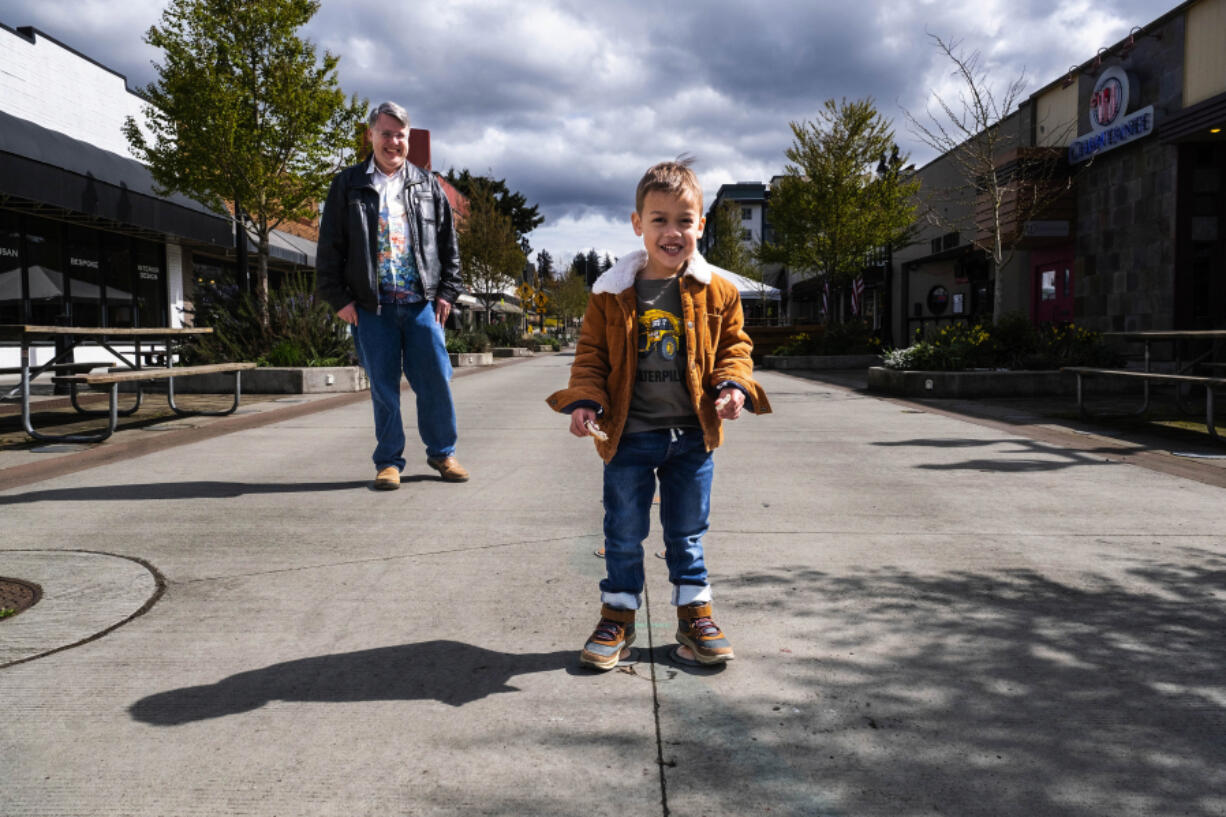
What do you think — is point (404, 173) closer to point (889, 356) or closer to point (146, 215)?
point (889, 356)

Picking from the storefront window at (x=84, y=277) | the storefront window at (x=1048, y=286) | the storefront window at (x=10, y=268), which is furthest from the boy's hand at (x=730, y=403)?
the storefront window at (x=1048, y=286)

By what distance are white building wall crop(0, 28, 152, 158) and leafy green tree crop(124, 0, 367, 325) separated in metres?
2.77

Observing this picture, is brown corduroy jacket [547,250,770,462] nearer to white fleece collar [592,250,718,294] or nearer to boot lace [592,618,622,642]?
white fleece collar [592,250,718,294]

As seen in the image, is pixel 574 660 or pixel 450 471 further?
pixel 450 471

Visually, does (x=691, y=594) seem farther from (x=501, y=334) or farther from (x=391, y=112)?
(x=501, y=334)

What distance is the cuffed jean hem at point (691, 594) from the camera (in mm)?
2664

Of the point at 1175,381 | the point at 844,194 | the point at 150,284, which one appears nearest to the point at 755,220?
the point at 844,194

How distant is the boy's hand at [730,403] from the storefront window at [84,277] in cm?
1838

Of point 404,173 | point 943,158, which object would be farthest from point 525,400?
point 943,158

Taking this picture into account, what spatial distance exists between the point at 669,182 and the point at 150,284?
21361 mm

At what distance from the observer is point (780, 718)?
7.41 ft

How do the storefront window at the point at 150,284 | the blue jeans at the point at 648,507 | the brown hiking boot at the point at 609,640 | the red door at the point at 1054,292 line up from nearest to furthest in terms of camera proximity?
the brown hiking boot at the point at 609,640
the blue jeans at the point at 648,507
the red door at the point at 1054,292
the storefront window at the point at 150,284

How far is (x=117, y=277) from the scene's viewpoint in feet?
63.6

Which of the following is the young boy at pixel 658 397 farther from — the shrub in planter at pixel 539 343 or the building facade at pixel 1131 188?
the shrub in planter at pixel 539 343
